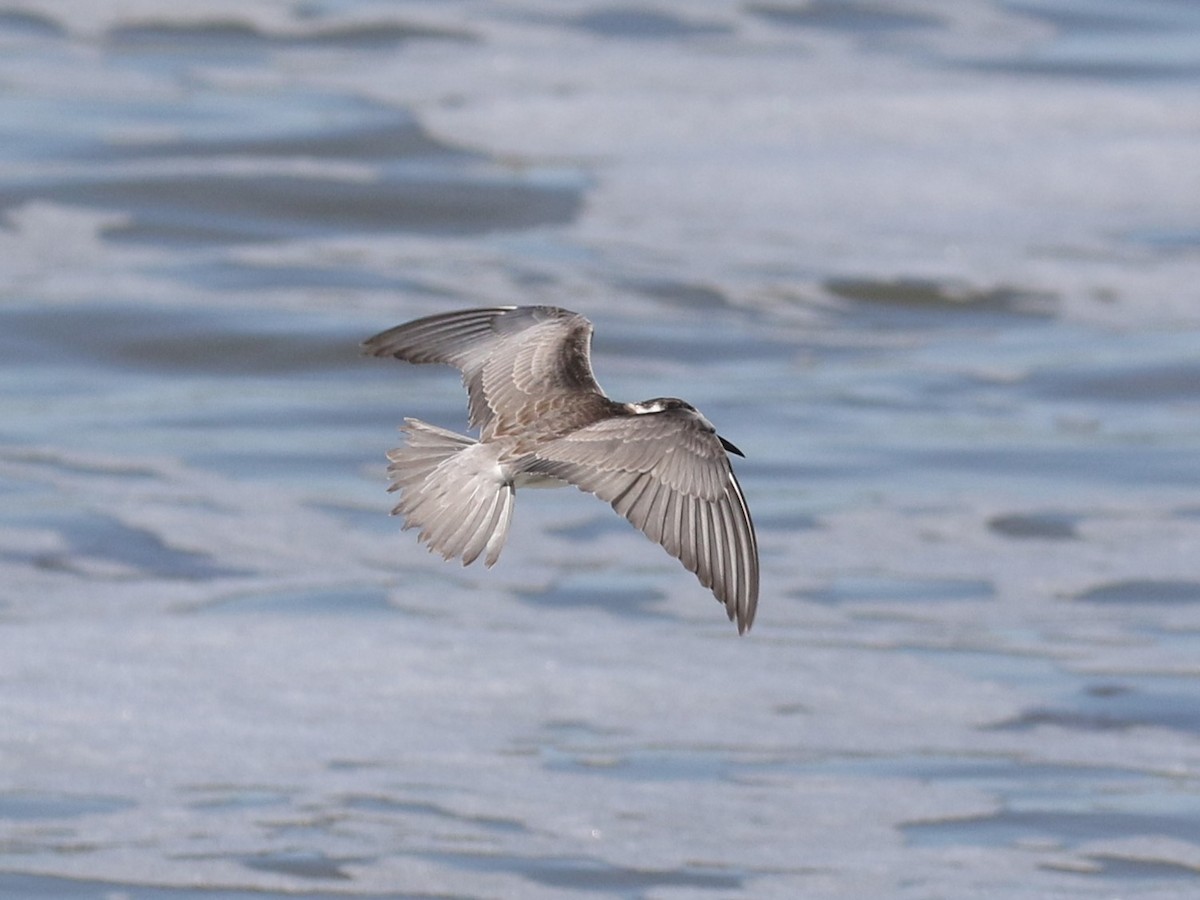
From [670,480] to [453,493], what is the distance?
0.41 metres

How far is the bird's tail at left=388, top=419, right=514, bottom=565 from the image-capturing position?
435 cm

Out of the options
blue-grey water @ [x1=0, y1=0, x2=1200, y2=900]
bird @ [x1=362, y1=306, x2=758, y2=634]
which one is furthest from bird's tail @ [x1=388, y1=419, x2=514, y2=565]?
blue-grey water @ [x1=0, y1=0, x2=1200, y2=900]

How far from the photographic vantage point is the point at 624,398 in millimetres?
11156

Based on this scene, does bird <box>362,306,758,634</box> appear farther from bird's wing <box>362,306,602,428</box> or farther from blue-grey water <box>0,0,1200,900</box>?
blue-grey water <box>0,0,1200,900</box>

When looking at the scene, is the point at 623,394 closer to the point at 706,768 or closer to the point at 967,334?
the point at 967,334

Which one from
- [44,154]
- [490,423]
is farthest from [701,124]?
[490,423]

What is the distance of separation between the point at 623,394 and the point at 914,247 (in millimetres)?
2902

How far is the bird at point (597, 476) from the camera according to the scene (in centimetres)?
430

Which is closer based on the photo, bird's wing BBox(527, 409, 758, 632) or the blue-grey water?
bird's wing BBox(527, 409, 758, 632)

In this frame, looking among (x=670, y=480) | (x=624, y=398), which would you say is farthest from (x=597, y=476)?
(x=624, y=398)

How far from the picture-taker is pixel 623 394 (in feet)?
36.8

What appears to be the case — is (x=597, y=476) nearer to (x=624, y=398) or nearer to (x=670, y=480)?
(x=670, y=480)

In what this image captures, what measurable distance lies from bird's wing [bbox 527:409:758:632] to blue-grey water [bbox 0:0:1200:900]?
1804mm

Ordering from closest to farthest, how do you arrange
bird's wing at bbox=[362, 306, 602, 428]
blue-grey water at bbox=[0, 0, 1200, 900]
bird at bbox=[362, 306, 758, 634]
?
bird at bbox=[362, 306, 758, 634]
bird's wing at bbox=[362, 306, 602, 428]
blue-grey water at bbox=[0, 0, 1200, 900]
